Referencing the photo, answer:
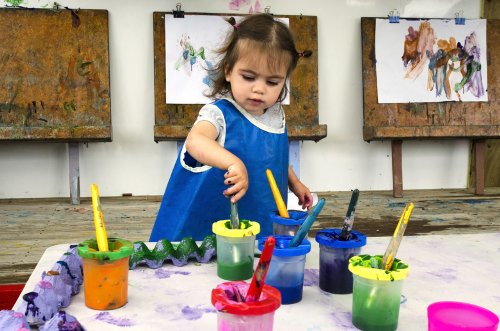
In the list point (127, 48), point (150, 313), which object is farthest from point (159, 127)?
point (150, 313)

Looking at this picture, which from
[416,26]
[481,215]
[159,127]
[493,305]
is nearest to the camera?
[493,305]

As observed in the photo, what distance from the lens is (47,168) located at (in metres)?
3.08

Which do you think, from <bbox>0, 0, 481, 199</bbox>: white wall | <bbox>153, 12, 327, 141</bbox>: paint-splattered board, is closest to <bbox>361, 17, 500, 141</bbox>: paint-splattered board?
<bbox>0, 0, 481, 199</bbox>: white wall

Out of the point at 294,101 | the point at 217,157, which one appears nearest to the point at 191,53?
the point at 294,101

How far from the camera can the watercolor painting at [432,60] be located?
3.31 meters

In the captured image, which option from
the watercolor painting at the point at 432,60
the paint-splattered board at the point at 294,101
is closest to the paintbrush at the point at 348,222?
the paint-splattered board at the point at 294,101

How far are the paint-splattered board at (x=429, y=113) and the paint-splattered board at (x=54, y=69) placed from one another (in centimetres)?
168

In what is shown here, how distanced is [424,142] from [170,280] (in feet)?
10.0

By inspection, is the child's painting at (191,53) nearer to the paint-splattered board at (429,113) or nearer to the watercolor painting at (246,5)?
the watercolor painting at (246,5)

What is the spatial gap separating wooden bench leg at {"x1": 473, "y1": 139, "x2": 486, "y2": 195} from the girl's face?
8.49ft

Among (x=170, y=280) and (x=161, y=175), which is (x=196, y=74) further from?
(x=170, y=280)

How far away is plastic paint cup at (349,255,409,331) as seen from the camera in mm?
537

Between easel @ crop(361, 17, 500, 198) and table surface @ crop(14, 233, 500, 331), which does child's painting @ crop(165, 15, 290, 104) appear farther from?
table surface @ crop(14, 233, 500, 331)

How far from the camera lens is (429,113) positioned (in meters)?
3.32
